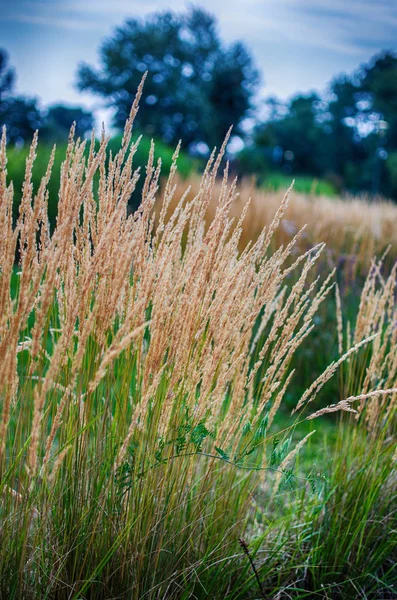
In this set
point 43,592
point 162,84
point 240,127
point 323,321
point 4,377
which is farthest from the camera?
point 240,127

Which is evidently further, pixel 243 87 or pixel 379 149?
pixel 379 149

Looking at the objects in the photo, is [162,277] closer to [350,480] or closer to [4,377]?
[4,377]

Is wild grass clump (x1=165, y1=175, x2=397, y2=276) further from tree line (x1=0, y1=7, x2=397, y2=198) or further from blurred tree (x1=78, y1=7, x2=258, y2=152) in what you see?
blurred tree (x1=78, y1=7, x2=258, y2=152)

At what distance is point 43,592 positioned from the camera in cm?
150

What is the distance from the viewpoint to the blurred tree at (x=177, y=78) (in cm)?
3084

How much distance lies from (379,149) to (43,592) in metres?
43.4

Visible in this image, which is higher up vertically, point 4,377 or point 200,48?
point 200,48

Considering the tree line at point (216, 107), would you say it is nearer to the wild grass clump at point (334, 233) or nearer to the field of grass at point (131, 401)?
the wild grass clump at point (334, 233)

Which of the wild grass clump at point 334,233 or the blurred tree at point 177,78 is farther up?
the blurred tree at point 177,78

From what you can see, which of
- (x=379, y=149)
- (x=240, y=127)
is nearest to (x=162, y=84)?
(x=240, y=127)

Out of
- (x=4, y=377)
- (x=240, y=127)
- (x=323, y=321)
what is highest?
(x=240, y=127)

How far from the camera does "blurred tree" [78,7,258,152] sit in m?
30.8

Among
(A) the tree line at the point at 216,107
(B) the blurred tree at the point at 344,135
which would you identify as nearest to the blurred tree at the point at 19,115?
(A) the tree line at the point at 216,107

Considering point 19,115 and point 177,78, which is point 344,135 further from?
point 19,115
